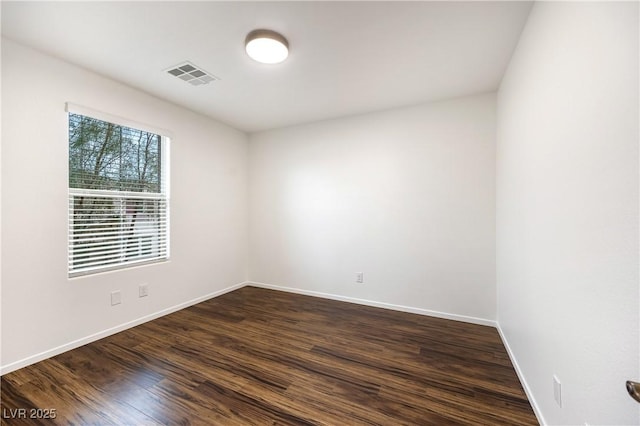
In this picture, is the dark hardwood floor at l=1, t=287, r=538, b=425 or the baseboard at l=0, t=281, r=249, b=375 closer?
the dark hardwood floor at l=1, t=287, r=538, b=425

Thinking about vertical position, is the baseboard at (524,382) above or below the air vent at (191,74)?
below

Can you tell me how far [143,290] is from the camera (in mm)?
2902

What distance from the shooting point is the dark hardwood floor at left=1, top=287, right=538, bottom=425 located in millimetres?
1581

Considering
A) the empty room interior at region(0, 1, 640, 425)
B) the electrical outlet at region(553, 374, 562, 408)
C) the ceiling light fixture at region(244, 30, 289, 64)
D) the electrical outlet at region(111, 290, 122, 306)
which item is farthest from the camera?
the electrical outlet at region(111, 290, 122, 306)

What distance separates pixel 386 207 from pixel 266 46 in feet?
7.35

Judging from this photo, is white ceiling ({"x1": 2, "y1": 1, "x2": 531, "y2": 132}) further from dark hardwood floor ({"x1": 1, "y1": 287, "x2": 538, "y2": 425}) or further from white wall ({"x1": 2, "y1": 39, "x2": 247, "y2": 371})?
dark hardwood floor ({"x1": 1, "y1": 287, "x2": 538, "y2": 425})

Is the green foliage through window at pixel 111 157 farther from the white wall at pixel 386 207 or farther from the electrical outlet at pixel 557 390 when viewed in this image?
the electrical outlet at pixel 557 390

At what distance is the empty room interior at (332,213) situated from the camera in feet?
3.72

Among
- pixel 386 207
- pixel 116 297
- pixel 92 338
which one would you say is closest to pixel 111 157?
pixel 116 297

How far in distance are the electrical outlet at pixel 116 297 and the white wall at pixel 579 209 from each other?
358cm

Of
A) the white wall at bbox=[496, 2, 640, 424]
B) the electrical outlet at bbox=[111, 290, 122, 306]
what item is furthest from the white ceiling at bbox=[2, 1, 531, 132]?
the electrical outlet at bbox=[111, 290, 122, 306]

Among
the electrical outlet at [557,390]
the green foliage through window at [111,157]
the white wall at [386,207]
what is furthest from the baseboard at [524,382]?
the green foliage through window at [111,157]

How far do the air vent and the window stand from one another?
0.86 meters

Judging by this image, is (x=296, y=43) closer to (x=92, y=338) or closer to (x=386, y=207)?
(x=386, y=207)
